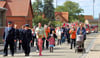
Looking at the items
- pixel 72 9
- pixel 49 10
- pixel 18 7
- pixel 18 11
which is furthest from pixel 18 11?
pixel 72 9

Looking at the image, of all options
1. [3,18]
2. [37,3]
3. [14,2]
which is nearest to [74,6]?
[37,3]

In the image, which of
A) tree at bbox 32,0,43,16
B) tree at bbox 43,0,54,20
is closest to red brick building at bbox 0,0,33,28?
tree at bbox 43,0,54,20

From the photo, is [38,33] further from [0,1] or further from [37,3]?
[37,3]

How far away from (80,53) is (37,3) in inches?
3197

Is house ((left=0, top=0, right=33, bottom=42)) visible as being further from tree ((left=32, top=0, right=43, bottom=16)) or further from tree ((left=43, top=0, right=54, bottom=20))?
tree ((left=32, top=0, right=43, bottom=16))

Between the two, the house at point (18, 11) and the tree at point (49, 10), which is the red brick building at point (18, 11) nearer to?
the house at point (18, 11)

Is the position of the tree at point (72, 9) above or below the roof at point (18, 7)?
below

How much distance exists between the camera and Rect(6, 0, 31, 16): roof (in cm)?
4947

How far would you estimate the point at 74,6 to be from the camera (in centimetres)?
15338

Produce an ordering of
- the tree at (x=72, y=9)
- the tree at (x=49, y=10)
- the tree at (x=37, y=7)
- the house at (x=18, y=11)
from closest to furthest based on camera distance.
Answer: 1. the house at (x=18, y=11)
2. the tree at (x=49, y=10)
3. the tree at (x=37, y=7)
4. the tree at (x=72, y=9)

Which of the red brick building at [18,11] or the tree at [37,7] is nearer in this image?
the red brick building at [18,11]

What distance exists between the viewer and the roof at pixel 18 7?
49.5 meters

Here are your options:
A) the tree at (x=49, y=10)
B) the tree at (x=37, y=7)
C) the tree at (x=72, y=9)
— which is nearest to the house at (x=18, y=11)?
the tree at (x=49, y=10)

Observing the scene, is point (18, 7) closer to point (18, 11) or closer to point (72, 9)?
point (18, 11)
